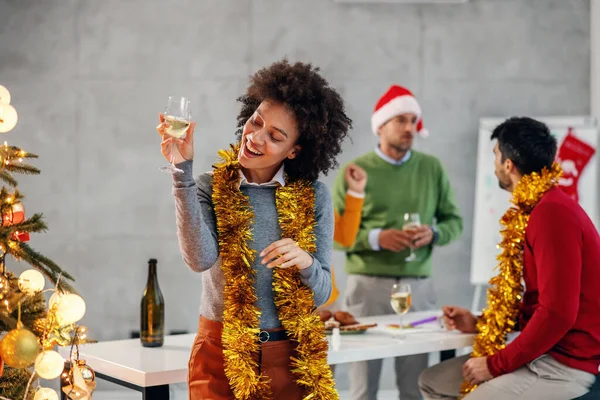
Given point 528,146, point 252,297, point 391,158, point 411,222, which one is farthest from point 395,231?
point 252,297

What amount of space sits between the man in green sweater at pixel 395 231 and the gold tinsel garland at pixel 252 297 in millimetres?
1656

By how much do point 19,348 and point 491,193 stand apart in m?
4.07

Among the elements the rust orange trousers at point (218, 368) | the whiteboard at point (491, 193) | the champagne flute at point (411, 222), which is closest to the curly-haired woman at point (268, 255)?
the rust orange trousers at point (218, 368)

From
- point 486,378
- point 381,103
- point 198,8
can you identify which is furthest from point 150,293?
point 198,8

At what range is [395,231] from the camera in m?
3.77

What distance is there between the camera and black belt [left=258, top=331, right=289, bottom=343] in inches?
80.2

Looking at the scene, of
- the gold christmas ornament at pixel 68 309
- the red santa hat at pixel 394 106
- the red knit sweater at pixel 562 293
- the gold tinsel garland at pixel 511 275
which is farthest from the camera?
the red santa hat at pixel 394 106

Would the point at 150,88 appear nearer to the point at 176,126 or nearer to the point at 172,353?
the point at 172,353

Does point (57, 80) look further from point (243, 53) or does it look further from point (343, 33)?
point (343, 33)

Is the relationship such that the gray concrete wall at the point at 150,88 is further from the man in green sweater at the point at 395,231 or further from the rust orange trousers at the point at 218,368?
the rust orange trousers at the point at 218,368

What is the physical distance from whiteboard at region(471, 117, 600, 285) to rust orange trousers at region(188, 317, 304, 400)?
3.31 m

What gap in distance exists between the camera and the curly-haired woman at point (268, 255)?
77.9 inches

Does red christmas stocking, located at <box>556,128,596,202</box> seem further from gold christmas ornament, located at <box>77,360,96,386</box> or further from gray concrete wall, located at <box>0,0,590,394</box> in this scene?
gold christmas ornament, located at <box>77,360,96,386</box>

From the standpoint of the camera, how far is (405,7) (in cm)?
527
